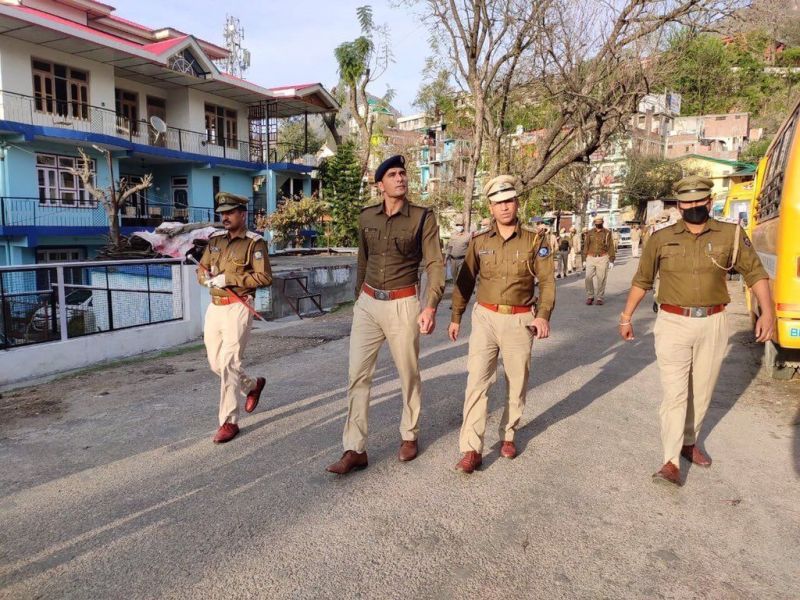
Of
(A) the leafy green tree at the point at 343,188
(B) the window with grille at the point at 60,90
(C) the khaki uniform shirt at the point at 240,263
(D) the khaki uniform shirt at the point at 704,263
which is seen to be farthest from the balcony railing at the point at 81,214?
(D) the khaki uniform shirt at the point at 704,263

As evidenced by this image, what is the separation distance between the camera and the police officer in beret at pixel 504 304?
4.05 m

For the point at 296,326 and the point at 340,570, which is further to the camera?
the point at 296,326

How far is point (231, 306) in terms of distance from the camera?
4.77m

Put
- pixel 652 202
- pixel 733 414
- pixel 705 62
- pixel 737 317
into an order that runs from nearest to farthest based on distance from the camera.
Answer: pixel 733 414 < pixel 737 317 < pixel 652 202 < pixel 705 62

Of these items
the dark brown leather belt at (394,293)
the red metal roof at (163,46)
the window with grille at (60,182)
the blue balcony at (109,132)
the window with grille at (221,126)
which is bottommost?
the dark brown leather belt at (394,293)

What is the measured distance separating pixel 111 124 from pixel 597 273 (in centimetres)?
1859

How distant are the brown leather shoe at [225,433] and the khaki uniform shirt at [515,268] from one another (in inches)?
85.8

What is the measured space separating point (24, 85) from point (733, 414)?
72.6 feet

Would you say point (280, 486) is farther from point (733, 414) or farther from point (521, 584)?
point (733, 414)

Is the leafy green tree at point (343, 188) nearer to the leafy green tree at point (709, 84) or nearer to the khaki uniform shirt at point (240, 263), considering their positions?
the khaki uniform shirt at point (240, 263)

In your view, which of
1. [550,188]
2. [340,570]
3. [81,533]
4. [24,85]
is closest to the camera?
[340,570]

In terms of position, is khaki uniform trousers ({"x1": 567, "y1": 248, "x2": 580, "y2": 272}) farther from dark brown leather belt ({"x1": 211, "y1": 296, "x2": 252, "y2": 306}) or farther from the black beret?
the black beret

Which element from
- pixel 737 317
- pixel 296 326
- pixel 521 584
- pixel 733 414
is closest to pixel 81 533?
pixel 521 584

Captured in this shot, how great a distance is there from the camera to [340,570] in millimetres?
2910
